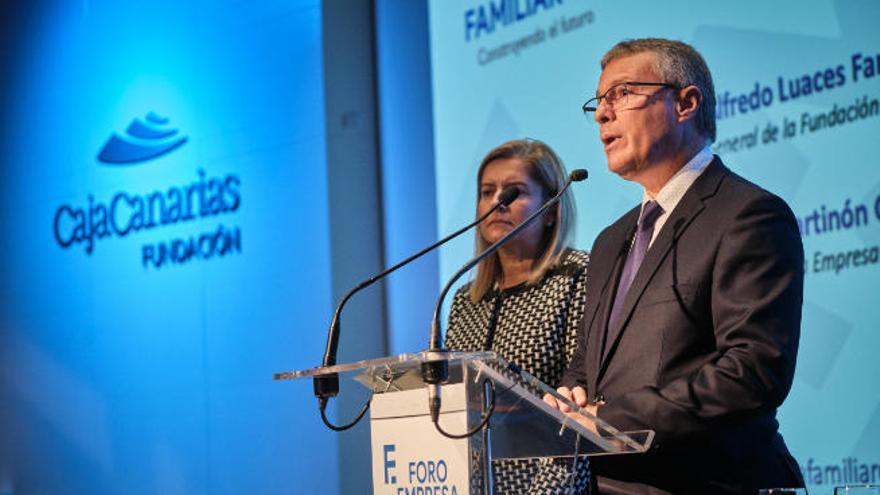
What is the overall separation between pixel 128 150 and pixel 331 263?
6.13 feet

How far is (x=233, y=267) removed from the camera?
6.22 m

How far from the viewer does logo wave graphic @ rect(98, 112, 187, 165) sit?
6.67m

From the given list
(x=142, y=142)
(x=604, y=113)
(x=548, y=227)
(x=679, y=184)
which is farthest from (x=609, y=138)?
(x=142, y=142)

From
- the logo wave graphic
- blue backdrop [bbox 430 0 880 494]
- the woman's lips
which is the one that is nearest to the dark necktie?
the woman's lips

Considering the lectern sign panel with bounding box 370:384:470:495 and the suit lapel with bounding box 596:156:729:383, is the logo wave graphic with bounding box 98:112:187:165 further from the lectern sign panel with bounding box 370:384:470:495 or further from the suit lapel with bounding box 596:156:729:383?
the lectern sign panel with bounding box 370:384:470:495

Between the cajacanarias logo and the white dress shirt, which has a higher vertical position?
the cajacanarias logo

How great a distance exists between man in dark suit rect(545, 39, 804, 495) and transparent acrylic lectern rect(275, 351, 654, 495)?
6 cm

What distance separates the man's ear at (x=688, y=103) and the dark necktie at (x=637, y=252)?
0.73ft

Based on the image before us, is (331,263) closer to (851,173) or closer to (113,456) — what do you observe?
(113,456)

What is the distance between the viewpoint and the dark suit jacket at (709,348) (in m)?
2.32

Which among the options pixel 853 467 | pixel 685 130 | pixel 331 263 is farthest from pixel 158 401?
pixel 685 130

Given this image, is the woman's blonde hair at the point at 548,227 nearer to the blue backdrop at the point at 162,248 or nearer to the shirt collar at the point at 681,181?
the shirt collar at the point at 681,181

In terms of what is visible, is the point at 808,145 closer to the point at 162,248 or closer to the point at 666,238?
the point at 666,238

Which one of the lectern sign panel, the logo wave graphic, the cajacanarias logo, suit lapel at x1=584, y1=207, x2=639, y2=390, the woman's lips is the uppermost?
the logo wave graphic
